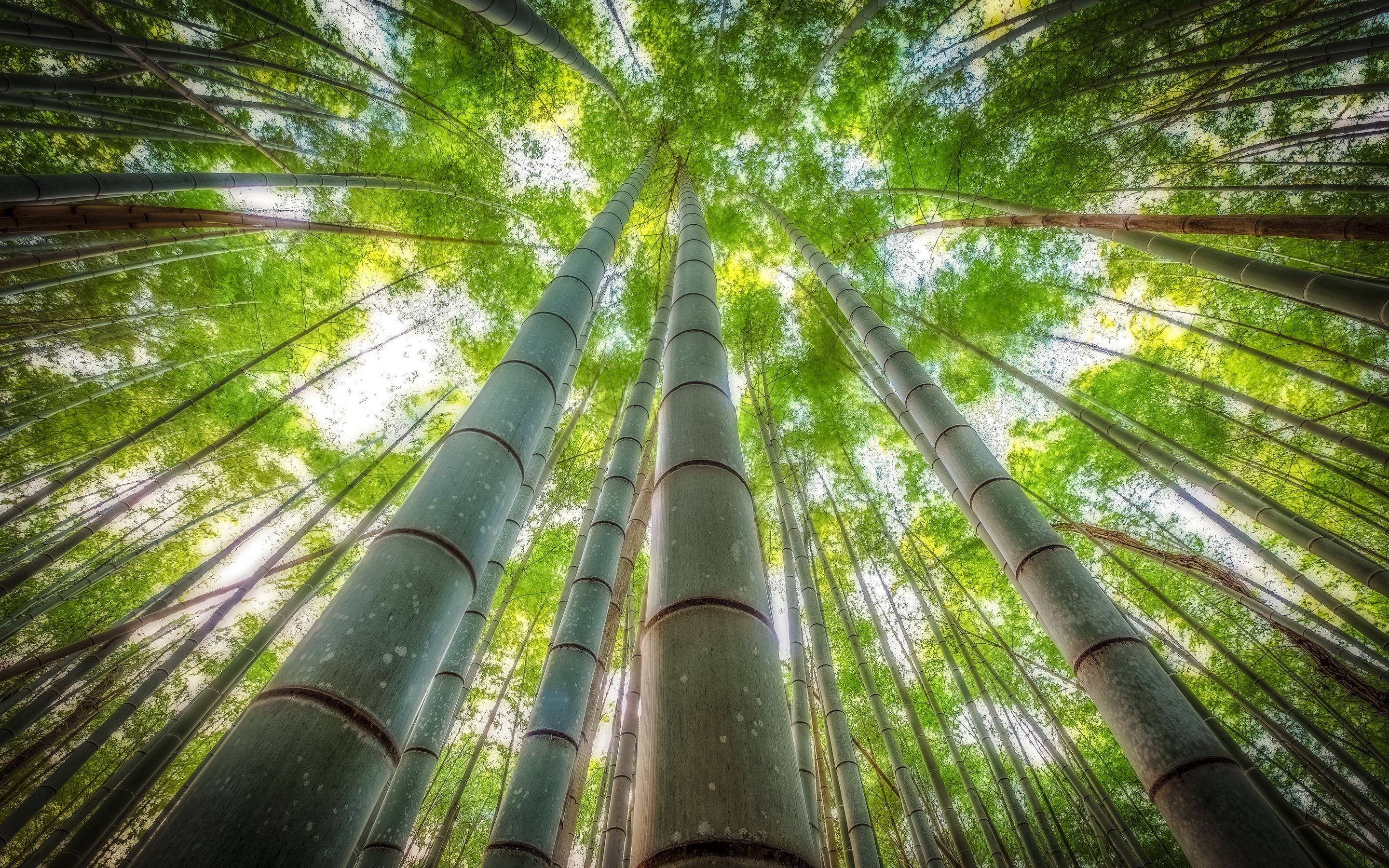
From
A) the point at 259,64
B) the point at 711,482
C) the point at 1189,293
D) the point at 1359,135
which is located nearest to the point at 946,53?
the point at 1359,135

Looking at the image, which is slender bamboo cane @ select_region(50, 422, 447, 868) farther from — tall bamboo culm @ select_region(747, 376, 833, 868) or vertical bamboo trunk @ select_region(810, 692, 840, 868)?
vertical bamboo trunk @ select_region(810, 692, 840, 868)

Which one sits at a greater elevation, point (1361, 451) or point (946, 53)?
point (946, 53)

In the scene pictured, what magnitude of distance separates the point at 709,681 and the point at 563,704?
1607 mm

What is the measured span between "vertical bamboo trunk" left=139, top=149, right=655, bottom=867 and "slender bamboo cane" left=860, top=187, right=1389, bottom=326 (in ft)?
10.1

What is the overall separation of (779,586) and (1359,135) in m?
6.36

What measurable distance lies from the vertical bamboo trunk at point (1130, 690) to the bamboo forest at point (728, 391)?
0.01 meters

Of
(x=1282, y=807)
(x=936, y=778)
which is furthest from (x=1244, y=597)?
(x=936, y=778)

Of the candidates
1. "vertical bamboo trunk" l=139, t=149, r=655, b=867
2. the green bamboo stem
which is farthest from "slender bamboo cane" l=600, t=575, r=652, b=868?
"vertical bamboo trunk" l=139, t=149, r=655, b=867

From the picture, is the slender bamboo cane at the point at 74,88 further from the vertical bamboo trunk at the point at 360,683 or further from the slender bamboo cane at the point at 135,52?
the vertical bamboo trunk at the point at 360,683

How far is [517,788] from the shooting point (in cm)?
197

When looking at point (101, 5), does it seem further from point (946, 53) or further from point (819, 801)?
point (819, 801)

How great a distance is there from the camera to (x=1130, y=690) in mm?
1488

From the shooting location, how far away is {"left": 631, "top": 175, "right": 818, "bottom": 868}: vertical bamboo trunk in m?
0.70

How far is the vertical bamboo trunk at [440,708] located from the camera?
2.17 metres
